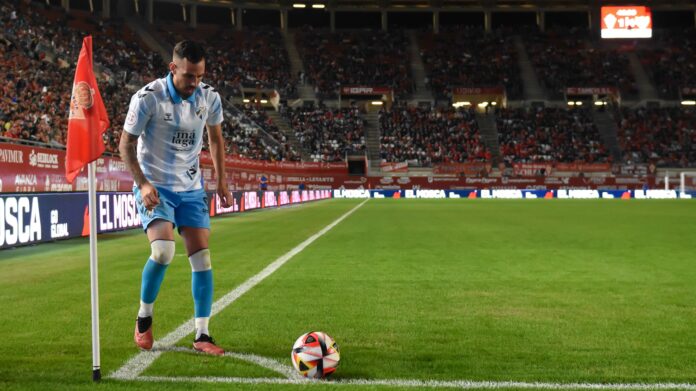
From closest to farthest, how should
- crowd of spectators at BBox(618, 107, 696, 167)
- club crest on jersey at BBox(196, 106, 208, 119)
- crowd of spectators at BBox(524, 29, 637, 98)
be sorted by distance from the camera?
club crest on jersey at BBox(196, 106, 208, 119) → crowd of spectators at BBox(618, 107, 696, 167) → crowd of spectators at BBox(524, 29, 637, 98)

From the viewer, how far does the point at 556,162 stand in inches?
2312

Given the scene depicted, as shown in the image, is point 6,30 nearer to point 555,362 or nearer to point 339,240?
point 339,240

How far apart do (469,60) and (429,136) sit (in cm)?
1559

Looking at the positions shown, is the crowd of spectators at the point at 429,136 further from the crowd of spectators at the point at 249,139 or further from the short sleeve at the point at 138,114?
the short sleeve at the point at 138,114

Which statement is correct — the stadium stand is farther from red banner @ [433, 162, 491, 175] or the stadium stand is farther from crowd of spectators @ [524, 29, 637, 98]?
red banner @ [433, 162, 491, 175]

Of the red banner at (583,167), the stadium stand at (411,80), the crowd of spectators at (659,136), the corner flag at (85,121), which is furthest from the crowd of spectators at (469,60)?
the corner flag at (85,121)

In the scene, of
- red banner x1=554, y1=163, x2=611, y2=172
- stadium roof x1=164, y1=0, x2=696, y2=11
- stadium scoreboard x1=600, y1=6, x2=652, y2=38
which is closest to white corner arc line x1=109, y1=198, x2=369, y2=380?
red banner x1=554, y1=163, x2=611, y2=172

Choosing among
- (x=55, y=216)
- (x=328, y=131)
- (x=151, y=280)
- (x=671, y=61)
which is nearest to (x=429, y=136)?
(x=328, y=131)

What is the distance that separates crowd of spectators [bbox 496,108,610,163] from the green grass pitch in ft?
158

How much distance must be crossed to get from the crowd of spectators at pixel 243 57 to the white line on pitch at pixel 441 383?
58.5m

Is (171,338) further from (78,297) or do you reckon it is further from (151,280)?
(78,297)

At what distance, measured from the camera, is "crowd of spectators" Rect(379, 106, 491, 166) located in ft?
196

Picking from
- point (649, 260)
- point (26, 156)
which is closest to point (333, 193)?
point (26, 156)

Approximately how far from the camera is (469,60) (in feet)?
242
